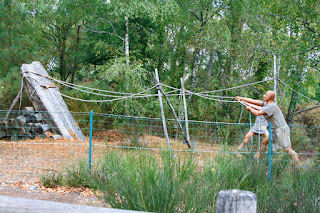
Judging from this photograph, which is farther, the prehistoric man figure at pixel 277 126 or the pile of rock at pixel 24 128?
the pile of rock at pixel 24 128

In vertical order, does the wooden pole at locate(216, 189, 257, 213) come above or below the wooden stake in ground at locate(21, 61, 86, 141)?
below

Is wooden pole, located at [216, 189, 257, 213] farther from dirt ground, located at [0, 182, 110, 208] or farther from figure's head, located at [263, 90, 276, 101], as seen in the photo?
figure's head, located at [263, 90, 276, 101]

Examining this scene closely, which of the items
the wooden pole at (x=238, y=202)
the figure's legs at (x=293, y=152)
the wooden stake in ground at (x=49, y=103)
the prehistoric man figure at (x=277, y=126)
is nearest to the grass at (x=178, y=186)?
the figure's legs at (x=293, y=152)

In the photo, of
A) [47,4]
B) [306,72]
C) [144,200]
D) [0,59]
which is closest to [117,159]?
[144,200]

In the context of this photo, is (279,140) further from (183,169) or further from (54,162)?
(54,162)

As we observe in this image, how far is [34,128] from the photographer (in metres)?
8.90

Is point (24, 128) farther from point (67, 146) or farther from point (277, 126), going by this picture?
point (277, 126)

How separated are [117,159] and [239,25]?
1027 cm

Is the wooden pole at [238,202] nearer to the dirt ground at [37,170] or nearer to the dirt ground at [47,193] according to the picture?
the dirt ground at [37,170]

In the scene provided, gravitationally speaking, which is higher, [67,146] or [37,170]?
[67,146]

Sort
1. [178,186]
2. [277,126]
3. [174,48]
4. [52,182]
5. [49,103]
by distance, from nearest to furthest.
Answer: [178,186]
[52,182]
[277,126]
[49,103]
[174,48]

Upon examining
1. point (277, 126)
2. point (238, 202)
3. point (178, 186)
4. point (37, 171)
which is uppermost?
point (277, 126)

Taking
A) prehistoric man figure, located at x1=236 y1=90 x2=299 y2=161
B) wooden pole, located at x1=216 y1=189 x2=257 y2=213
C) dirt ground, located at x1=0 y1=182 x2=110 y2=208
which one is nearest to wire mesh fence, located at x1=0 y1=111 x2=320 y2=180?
prehistoric man figure, located at x1=236 y1=90 x2=299 y2=161

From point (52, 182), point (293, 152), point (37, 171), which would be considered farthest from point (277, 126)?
point (37, 171)
